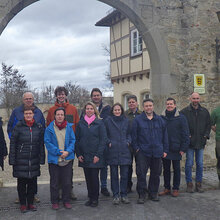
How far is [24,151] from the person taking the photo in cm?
417

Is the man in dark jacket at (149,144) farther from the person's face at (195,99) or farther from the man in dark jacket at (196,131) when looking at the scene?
the person's face at (195,99)

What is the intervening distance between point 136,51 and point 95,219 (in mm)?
11922

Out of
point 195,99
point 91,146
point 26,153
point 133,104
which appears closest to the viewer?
point 26,153

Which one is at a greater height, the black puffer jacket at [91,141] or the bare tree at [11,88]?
the bare tree at [11,88]

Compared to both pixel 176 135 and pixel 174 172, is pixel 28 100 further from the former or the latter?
pixel 174 172

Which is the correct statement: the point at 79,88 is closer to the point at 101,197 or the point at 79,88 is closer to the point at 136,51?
the point at 136,51

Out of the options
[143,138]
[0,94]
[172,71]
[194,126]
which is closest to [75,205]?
[143,138]

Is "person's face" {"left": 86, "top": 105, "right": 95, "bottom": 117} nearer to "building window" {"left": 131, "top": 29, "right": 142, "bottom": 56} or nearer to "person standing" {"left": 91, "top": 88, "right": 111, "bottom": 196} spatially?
"person standing" {"left": 91, "top": 88, "right": 111, "bottom": 196}

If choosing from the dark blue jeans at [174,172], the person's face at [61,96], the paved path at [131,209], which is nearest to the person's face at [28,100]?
the person's face at [61,96]

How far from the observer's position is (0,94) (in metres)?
26.5

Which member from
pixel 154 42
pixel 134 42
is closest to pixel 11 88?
pixel 134 42

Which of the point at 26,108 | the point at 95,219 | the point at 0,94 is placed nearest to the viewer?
the point at 95,219

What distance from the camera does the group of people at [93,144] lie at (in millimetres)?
4246

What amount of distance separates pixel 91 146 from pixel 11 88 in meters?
23.0
